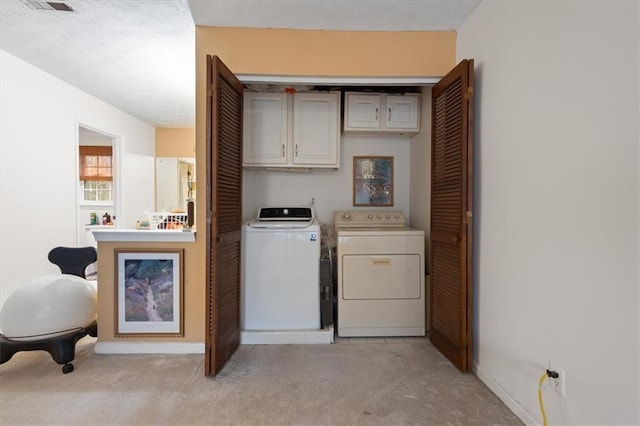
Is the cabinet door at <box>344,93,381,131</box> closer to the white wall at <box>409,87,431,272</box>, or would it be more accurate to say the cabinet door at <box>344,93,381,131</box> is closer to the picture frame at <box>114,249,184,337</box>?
the white wall at <box>409,87,431,272</box>

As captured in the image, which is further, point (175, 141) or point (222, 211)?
point (175, 141)

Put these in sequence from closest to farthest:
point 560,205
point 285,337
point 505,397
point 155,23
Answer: point 560,205
point 505,397
point 155,23
point 285,337

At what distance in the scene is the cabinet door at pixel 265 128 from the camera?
273cm

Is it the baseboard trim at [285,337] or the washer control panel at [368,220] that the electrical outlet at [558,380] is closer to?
the baseboard trim at [285,337]

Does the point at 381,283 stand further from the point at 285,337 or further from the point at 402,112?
the point at 402,112

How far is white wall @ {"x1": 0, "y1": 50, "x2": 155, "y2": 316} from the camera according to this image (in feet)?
9.41

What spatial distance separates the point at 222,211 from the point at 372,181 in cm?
171

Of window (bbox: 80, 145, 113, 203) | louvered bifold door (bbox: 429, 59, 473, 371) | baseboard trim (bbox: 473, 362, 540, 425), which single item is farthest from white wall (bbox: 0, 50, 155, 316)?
baseboard trim (bbox: 473, 362, 540, 425)

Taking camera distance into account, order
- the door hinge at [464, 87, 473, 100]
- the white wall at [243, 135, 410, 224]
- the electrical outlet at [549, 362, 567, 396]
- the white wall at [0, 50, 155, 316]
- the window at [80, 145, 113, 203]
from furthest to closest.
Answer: the window at [80, 145, 113, 203] → the white wall at [243, 135, 410, 224] → the white wall at [0, 50, 155, 316] → the door hinge at [464, 87, 473, 100] → the electrical outlet at [549, 362, 567, 396]

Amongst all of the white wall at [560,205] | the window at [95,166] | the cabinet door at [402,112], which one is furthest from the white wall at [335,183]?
the window at [95,166]

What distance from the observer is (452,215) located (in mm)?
2119

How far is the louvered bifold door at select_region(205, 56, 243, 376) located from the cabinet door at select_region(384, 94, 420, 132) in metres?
1.34

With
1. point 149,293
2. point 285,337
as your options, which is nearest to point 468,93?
point 285,337

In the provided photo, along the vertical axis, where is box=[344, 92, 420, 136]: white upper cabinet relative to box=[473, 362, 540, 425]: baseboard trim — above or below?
above
